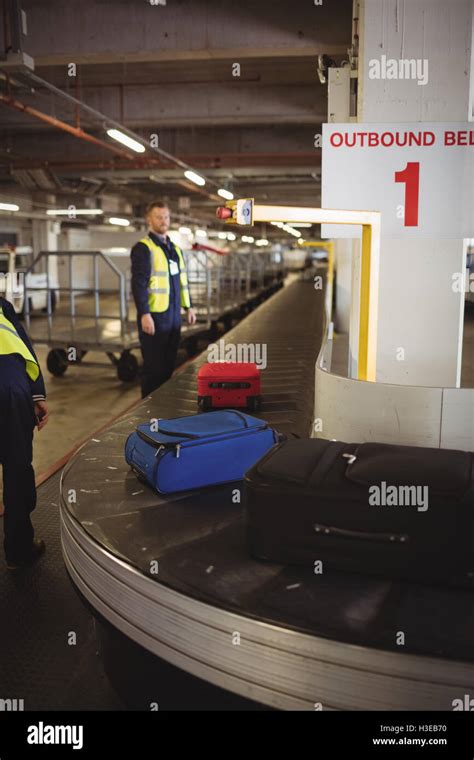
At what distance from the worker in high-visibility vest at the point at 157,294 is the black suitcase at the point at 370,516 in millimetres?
3345

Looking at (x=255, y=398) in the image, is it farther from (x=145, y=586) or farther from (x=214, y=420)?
(x=145, y=586)

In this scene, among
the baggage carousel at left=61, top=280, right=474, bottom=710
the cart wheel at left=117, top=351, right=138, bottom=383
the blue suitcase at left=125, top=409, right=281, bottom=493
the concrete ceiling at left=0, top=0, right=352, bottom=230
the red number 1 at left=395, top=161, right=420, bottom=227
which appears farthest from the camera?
the cart wheel at left=117, top=351, right=138, bottom=383

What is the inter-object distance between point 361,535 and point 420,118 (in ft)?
7.54

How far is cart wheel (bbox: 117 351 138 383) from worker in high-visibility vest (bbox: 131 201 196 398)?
3.63 m

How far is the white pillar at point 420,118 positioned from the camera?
9.96 feet

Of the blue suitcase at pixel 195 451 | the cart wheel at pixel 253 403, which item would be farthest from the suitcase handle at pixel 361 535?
the cart wheel at pixel 253 403

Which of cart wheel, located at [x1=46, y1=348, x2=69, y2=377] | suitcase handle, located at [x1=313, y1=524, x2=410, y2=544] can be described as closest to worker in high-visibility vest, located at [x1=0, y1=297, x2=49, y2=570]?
suitcase handle, located at [x1=313, y1=524, x2=410, y2=544]

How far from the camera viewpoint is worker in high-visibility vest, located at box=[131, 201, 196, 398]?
4.96 meters

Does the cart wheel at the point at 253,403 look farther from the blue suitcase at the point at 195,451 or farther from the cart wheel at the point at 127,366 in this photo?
the cart wheel at the point at 127,366

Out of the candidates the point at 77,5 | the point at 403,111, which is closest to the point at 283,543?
the point at 403,111

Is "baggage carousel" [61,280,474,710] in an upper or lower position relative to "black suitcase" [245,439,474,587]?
lower

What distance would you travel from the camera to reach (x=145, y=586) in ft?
5.69

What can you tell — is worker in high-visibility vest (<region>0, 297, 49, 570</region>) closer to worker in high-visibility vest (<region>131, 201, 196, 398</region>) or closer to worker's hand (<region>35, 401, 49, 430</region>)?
worker's hand (<region>35, 401, 49, 430</region>)
